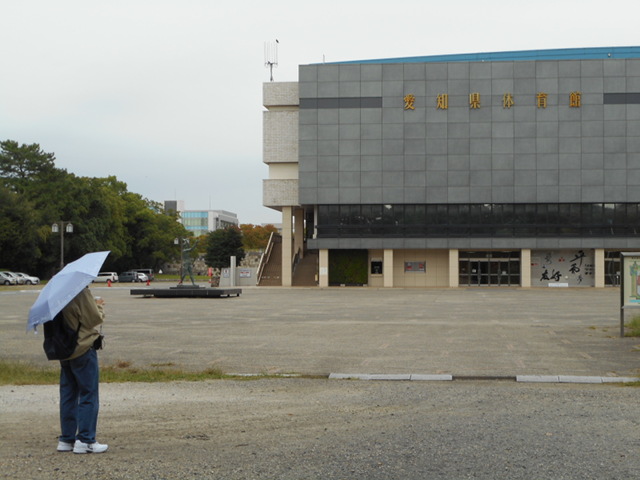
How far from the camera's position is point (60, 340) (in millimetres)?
6980

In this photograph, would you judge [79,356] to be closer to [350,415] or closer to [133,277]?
[350,415]

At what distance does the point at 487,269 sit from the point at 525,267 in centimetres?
349

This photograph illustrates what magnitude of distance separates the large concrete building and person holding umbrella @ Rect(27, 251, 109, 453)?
2425 inches

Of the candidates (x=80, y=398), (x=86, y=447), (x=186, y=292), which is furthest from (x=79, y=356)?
(x=186, y=292)

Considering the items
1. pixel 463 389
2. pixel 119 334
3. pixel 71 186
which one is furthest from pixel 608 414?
pixel 71 186

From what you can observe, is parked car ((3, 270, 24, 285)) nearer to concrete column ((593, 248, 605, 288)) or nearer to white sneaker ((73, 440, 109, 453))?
concrete column ((593, 248, 605, 288))

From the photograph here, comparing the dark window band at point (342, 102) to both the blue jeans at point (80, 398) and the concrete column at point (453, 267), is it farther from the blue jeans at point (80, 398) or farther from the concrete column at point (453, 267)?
the blue jeans at point (80, 398)

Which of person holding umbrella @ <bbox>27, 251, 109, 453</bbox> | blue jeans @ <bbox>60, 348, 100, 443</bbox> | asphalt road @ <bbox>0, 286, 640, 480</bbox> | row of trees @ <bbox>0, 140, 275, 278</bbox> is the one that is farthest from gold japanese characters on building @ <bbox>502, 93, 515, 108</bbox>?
blue jeans @ <bbox>60, 348, 100, 443</bbox>

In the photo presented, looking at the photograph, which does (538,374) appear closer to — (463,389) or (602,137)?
(463,389)

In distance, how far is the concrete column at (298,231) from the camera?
78188 mm

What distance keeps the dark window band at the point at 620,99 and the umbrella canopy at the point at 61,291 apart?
65.9 meters

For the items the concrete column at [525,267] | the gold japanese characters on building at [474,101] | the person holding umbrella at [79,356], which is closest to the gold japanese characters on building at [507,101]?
the gold japanese characters on building at [474,101]

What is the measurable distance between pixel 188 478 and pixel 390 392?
16.4 ft

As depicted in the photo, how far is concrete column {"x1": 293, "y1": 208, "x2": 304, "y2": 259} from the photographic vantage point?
7819 cm
